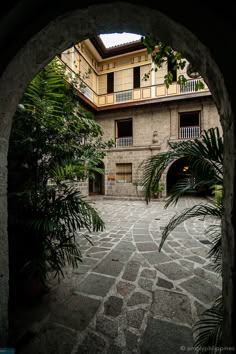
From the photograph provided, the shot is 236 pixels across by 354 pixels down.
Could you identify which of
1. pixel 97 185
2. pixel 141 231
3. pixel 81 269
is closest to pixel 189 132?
pixel 97 185

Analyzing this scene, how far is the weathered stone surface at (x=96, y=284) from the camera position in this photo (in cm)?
211

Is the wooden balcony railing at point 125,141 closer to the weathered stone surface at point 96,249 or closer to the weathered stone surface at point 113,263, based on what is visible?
the weathered stone surface at point 96,249

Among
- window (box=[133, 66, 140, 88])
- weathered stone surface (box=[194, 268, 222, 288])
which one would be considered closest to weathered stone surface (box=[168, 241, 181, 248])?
weathered stone surface (box=[194, 268, 222, 288])

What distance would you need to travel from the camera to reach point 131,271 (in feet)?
8.45

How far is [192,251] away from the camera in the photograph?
327 cm

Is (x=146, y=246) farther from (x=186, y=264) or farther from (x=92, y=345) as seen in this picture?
(x=92, y=345)

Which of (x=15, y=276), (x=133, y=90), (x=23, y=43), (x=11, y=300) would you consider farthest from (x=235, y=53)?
(x=133, y=90)

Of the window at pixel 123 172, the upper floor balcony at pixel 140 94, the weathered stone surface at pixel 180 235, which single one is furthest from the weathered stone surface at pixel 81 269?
the upper floor balcony at pixel 140 94

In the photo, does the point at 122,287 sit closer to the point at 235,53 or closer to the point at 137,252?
the point at 137,252

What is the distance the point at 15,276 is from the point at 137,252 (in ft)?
6.93

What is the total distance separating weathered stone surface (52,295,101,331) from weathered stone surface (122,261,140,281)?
604 millimetres

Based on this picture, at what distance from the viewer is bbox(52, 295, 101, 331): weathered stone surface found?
1.64 m

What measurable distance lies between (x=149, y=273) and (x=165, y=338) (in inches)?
40.7

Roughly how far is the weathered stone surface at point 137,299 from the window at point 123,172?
31.4 feet
